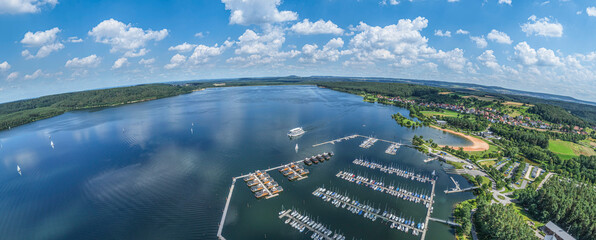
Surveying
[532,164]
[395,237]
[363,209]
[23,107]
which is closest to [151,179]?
[363,209]

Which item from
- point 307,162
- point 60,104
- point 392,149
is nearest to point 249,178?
point 307,162

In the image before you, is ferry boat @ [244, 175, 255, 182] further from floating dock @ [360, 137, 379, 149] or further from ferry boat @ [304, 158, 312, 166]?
floating dock @ [360, 137, 379, 149]

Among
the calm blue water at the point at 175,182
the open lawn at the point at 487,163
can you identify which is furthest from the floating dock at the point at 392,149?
the open lawn at the point at 487,163

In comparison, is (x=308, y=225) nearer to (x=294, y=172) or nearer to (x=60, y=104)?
(x=294, y=172)

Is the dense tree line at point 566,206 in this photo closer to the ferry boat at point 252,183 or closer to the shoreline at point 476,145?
the shoreline at point 476,145

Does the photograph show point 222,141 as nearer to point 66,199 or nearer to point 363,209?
point 66,199
